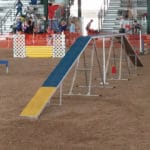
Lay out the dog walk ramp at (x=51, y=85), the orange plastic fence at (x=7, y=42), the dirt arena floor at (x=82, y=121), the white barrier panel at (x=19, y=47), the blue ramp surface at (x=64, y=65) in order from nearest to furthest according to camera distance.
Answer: the dirt arena floor at (x=82, y=121)
the dog walk ramp at (x=51, y=85)
the blue ramp surface at (x=64, y=65)
the white barrier panel at (x=19, y=47)
the orange plastic fence at (x=7, y=42)

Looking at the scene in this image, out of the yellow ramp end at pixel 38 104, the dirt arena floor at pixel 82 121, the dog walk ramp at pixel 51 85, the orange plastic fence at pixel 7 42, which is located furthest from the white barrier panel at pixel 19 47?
the yellow ramp end at pixel 38 104

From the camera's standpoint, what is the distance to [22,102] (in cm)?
1286

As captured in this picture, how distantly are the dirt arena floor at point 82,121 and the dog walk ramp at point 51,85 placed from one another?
203mm

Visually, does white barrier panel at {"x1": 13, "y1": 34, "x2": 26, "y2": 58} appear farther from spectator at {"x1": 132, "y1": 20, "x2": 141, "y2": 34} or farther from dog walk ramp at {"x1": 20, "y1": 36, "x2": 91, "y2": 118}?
dog walk ramp at {"x1": 20, "y1": 36, "x2": 91, "y2": 118}

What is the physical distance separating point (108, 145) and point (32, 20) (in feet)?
101

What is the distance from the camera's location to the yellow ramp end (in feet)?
36.0

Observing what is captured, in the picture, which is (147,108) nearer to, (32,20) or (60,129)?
(60,129)

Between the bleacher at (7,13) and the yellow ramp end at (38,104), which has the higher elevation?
the bleacher at (7,13)

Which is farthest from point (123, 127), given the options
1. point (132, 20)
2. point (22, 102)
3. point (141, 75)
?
point (132, 20)

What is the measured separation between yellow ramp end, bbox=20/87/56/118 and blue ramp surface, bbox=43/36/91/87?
24 cm

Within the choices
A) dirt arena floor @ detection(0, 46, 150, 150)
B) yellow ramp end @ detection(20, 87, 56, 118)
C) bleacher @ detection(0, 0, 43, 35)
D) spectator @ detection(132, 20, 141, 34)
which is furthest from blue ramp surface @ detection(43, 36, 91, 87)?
bleacher @ detection(0, 0, 43, 35)

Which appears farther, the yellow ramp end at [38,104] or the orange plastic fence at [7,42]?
the orange plastic fence at [7,42]

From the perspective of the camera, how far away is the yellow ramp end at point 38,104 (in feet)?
36.0

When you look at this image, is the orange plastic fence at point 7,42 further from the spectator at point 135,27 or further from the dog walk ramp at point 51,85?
the dog walk ramp at point 51,85
